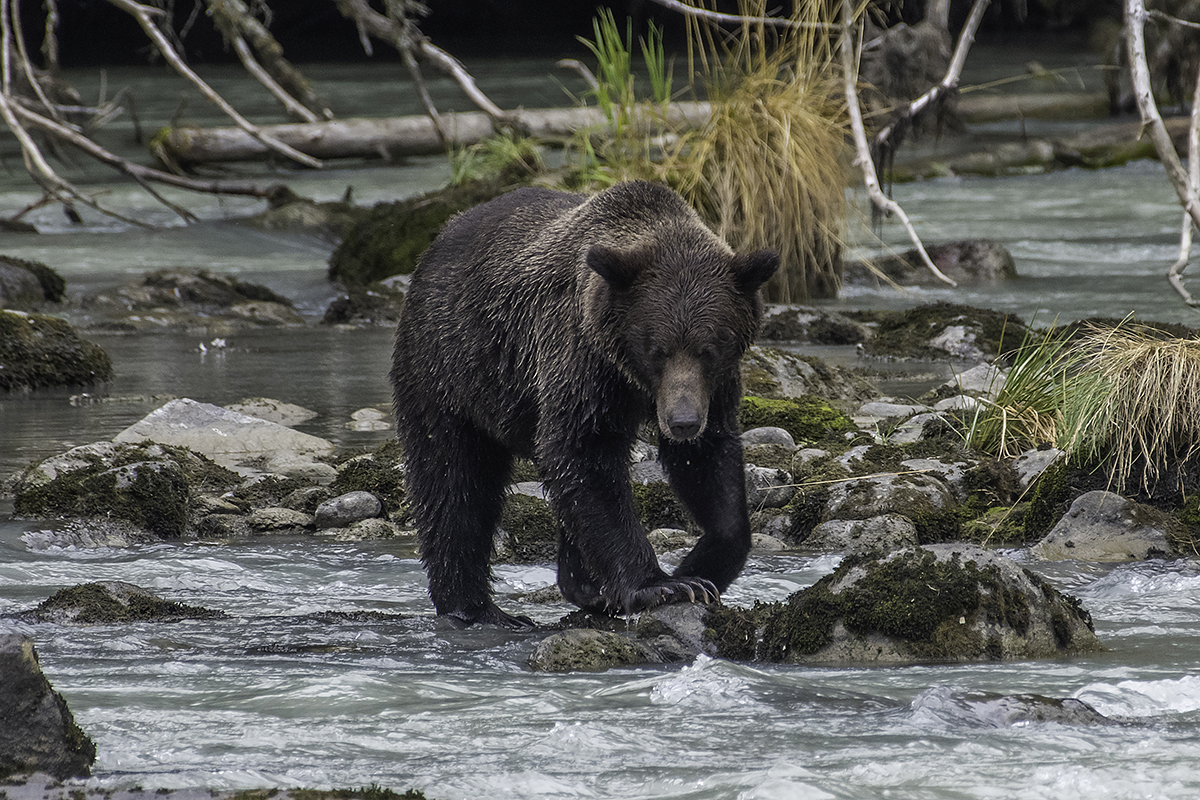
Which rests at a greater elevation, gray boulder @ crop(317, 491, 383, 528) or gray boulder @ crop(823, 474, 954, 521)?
gray boulder @ crop(823, 474, 954, 521)

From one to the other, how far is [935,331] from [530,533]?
19.9 feet

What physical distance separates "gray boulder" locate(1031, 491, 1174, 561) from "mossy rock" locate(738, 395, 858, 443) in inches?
82.8

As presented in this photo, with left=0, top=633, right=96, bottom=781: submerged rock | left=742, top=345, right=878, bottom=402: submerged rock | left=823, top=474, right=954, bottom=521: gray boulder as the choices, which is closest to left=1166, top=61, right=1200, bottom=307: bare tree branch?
left=823, top=474, right=954, bottom=521: gray boulder

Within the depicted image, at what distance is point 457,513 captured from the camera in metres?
5.81

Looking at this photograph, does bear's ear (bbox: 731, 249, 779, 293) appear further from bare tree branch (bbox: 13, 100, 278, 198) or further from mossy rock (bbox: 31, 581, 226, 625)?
bare tree branch (bbox: 13, 100, 278, 198)

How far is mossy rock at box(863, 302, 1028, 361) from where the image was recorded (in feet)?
38.3

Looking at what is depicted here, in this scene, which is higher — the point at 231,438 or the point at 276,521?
the point at 231,438

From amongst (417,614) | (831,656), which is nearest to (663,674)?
(831,656)

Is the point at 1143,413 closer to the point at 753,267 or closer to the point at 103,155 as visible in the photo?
the point at 753,267

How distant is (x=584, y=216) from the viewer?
18.2ft

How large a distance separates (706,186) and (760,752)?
9.02m

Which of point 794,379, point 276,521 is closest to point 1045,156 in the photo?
point 794,379

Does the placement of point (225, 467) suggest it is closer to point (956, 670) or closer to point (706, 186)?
point (956, 670)

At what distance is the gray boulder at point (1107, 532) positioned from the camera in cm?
630
